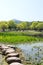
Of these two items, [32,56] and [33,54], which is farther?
[33,54]

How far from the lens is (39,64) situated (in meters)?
12.4

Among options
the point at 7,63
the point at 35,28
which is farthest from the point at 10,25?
the point at 7,63

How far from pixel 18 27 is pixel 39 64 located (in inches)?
3784

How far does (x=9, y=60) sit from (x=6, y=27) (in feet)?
283

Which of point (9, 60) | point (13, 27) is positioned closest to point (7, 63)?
point (9, 60)

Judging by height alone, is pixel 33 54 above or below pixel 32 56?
below

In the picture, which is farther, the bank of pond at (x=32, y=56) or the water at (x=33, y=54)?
the water at (x=33, y=54)

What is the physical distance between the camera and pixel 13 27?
105m

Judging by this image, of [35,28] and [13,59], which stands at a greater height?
[13,59]

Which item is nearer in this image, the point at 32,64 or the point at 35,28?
the point at 32,64

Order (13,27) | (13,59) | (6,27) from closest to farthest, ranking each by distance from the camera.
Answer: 1. (13,59)
2. (6,27)
3. (13,27)

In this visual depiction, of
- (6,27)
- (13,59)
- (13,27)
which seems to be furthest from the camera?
(13,27)

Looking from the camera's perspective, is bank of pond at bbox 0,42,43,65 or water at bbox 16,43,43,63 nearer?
bank of pond at bbox 0,42,43,65

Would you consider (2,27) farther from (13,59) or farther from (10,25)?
(13,59)
